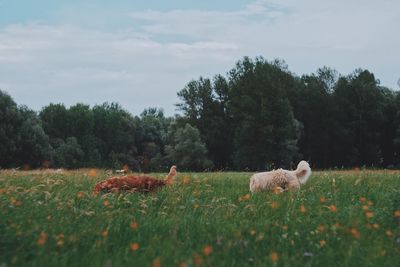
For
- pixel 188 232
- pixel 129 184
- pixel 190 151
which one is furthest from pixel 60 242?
pixel 190 151

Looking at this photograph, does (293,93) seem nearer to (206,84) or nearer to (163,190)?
(206,84)

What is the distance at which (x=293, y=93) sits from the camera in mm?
78812

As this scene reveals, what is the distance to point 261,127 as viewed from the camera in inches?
2709

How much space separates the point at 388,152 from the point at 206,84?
30448 mm

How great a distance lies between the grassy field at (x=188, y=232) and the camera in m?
5.26

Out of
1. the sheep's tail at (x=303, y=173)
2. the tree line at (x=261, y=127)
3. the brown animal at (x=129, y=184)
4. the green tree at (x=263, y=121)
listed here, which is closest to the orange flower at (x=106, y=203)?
the brown animal at (x=129, y=184)

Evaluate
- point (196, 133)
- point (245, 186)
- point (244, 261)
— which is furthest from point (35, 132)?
point (244, 261)

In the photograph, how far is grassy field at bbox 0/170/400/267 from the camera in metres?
5.26

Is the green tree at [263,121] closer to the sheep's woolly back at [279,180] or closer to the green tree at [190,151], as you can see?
the green tree at [190,151]

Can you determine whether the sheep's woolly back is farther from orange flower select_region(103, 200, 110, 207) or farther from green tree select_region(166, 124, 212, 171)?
green tree select_region(166, 124, 212, 171)

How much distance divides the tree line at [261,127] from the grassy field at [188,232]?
52.9 meters

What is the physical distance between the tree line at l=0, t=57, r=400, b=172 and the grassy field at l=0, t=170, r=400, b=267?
5289 cm

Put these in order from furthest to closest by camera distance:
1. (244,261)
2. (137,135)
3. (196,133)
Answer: (137,135), (196,133), (244,261)

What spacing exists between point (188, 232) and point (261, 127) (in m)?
62.8
